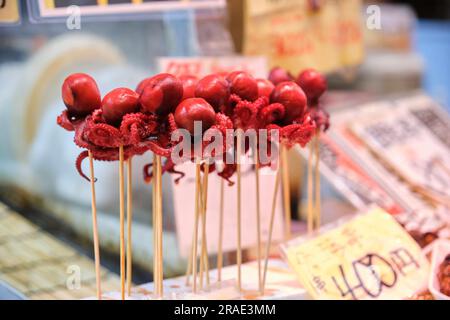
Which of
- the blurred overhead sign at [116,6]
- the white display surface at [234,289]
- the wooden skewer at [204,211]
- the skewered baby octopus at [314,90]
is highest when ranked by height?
the blurred overhead sign at [116,6]

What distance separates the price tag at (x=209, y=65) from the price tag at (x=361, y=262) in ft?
1.84

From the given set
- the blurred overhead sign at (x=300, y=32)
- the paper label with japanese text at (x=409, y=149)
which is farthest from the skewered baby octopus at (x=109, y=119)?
the paper label with japanese text at (x=409, y=149)

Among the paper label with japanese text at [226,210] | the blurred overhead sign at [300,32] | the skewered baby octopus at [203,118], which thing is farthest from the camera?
the blurred overhead sign at [300,32]

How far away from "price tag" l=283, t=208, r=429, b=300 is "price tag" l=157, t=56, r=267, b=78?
562 millimetres

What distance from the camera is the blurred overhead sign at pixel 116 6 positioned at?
1.55m

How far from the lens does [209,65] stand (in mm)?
1854

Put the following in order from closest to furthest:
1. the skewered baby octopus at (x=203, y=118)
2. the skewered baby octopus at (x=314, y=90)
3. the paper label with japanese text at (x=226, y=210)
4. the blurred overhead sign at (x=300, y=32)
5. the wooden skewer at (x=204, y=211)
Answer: the skewered baby octopus at (x=203, y=118), the wooden skewer at (x=204, y=211), the skewered baby octopus at (x=314, y=90), the paper label with japanese text at (x=226, y=210), the blurred overhead sign at (x=300, y=32)

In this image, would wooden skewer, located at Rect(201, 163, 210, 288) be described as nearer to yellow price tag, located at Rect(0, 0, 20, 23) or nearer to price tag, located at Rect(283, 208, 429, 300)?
price tag, located at Rect(283, 208, 429, 300)

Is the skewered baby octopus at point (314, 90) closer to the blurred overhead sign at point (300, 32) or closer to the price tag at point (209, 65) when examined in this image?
the price tag at point (209, 65)

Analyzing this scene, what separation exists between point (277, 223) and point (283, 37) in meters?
0.72

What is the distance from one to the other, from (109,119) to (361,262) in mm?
685

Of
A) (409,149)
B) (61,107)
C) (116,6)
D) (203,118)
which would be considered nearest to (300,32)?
(409,149)

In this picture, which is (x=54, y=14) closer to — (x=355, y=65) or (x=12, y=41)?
(x=12, y=41)

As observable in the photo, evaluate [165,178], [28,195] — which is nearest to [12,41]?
[28,195]
